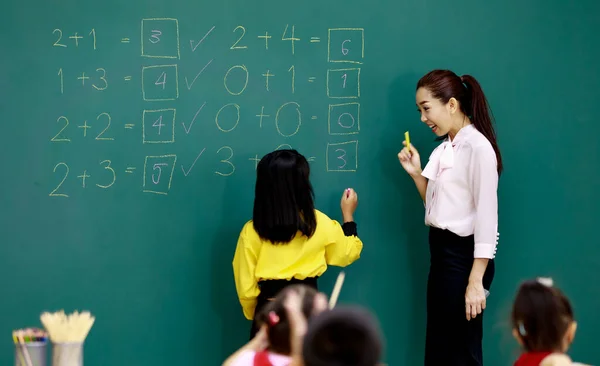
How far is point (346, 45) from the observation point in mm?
3145

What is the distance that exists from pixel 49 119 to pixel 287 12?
3.43 feet

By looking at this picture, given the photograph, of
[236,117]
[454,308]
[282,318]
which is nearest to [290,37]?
[236,117]

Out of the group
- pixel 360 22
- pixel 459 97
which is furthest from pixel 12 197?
pixel 459 97

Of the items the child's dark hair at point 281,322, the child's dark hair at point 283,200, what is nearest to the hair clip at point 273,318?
the child's dark hair at point 281,322

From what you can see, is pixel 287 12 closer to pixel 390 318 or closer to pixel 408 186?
pixel 408 186

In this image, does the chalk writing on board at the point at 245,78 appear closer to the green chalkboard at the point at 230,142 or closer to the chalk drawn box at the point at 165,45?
the green chalkboard at the point at 230,142

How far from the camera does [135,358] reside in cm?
314

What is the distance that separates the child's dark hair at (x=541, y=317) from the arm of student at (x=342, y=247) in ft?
3.21

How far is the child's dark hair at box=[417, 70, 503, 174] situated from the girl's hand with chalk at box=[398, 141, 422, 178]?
0.25 m

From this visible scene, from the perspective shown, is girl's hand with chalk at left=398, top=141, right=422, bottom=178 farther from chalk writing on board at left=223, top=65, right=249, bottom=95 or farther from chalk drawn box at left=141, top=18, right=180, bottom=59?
chalk drawn box at left=141, top=18, right=180, bottom=59

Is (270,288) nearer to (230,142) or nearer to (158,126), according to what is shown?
(230,142)

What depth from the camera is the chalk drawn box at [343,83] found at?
3145mm

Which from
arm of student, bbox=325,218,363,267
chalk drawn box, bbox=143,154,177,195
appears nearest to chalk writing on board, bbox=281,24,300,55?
chalk drawn box, bbox=143,154,177,195

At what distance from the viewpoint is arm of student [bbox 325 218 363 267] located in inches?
114
